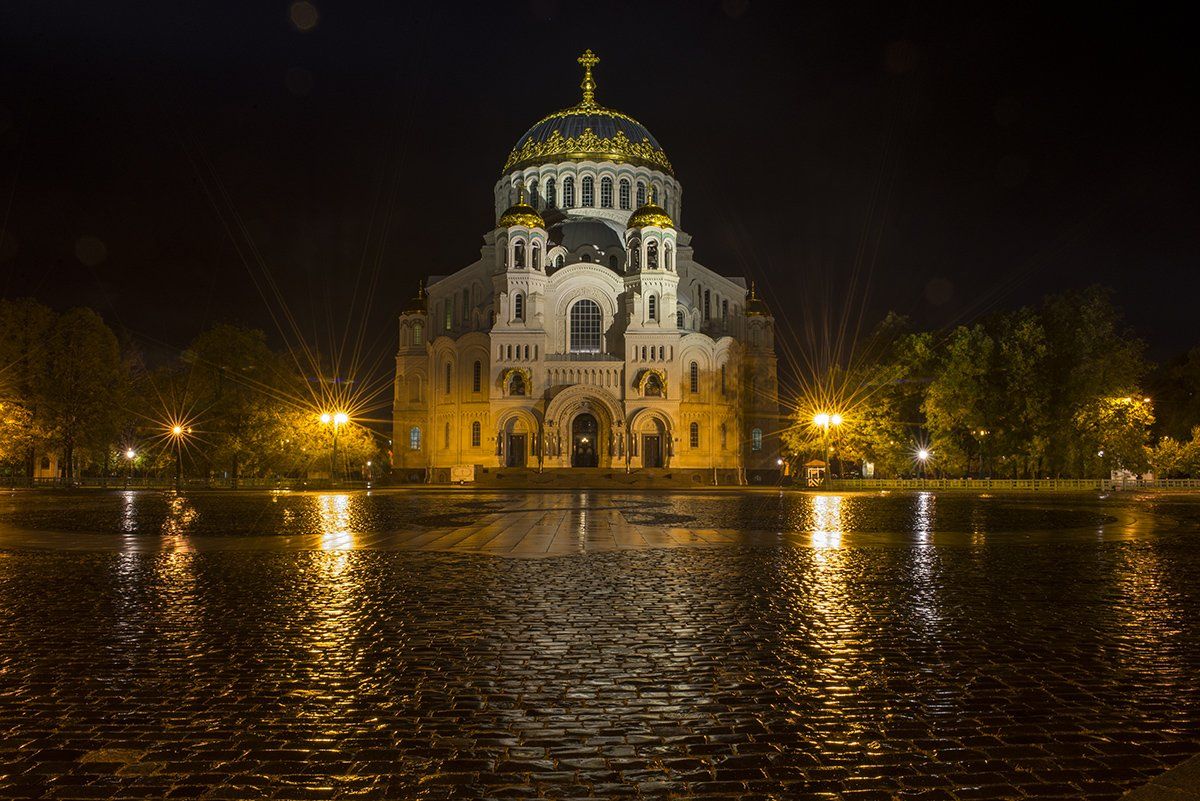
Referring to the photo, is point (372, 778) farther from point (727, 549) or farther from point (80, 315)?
point (80, 315)

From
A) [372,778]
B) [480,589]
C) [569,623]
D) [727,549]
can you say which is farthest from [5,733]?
[727,549]

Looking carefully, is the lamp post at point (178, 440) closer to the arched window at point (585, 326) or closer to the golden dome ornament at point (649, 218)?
the arched window at point (585, 326)

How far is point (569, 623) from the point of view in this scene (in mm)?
9016

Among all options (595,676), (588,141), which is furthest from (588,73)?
(595,676)

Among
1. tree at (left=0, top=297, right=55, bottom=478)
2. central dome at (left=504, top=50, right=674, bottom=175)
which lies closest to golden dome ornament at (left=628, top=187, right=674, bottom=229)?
central dome at (left=504, top=50, right=674, bottom=175)

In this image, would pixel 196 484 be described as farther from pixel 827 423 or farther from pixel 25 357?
pixel 827 423

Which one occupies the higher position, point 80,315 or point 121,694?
point 80,315

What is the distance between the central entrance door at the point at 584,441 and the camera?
213 feet

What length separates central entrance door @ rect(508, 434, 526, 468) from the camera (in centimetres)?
6353

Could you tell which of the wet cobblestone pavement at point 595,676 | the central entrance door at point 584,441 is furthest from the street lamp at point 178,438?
the wet cobblestone pavement at point 595,676

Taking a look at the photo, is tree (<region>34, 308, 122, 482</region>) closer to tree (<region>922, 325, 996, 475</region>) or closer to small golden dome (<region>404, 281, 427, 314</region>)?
small golden dome (<region>404, 281, 427, 314</region>)

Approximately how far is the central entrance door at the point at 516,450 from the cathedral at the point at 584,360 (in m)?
0.08

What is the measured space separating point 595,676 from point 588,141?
69949 millimetres

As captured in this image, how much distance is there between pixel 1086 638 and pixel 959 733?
3591 millimetres
